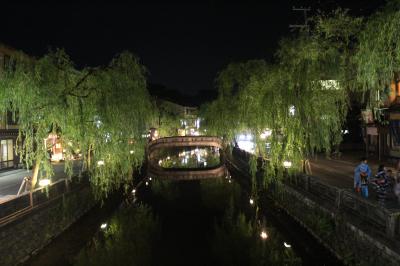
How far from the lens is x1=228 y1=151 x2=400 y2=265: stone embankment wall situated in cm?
900

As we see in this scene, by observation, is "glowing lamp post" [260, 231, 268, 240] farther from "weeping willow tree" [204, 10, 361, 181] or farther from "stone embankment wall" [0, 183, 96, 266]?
"stone embankment wall" [0, 183, 96, 266]

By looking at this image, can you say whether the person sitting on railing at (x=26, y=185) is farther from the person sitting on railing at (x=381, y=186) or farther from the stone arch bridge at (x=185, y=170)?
the stone arch bridge at (x=185, y=170)

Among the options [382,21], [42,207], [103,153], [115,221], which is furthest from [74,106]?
[382,21]

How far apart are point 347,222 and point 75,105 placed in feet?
34.5

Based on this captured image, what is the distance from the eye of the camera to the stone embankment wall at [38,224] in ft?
37.4

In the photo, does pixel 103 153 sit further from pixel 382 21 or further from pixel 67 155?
pixel 382 21

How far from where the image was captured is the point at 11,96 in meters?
12.4

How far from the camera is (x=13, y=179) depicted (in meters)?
20.9

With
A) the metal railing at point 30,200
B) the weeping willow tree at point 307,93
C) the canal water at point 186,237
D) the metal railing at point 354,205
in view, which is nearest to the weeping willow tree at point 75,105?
the metal railing at point 30,200

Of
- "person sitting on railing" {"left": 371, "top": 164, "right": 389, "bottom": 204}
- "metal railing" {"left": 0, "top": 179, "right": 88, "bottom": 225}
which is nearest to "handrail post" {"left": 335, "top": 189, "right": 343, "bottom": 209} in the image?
"person sitting on railing" {"left": 371, "top": 164, "right": 389, "bottom": 204}

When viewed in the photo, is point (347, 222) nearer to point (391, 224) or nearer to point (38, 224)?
point (391, 224)

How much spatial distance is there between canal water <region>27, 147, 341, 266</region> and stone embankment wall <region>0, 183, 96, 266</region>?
426 millimetres

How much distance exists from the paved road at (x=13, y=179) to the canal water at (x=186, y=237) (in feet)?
11.4

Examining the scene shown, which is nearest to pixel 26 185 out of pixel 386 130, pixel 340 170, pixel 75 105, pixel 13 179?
pixel 75 105
